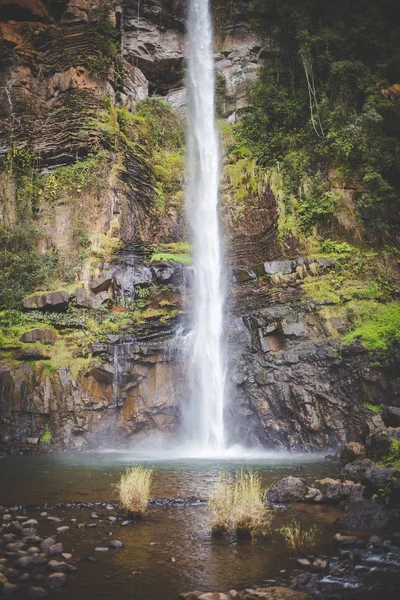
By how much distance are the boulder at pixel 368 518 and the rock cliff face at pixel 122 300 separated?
764 centimetres

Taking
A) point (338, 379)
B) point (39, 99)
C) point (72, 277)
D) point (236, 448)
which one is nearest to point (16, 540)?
point (236, 448)

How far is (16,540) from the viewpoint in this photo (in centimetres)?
681

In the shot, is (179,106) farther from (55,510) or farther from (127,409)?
(55,510)

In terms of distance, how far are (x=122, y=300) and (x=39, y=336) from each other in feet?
13.9

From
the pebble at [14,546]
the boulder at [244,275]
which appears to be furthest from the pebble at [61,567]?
the boulder at [244,275]

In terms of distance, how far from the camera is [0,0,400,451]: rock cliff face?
1745 cm

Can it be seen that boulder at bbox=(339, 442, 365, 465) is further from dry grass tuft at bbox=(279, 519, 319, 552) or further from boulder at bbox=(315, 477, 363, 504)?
dry grass tuft at bbox=(279, 519, 319, 552)

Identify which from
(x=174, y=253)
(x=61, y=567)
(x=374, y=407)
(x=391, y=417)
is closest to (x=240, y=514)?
(x=61, y=567)

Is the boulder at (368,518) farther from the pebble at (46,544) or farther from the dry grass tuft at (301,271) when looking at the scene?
the dry grass tuft at (301,271)

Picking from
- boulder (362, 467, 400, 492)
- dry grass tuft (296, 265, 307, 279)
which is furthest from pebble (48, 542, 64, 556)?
dry grass tuft (296, 265, 307, 279)

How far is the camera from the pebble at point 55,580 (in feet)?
17.9

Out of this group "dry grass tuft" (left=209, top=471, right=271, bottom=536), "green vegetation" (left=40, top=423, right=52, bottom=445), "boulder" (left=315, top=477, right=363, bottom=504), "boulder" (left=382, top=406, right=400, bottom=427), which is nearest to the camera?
"dry grass tuft" (left=209, top=471, right=271, bottom=536)

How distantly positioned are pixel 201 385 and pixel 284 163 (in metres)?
13.9

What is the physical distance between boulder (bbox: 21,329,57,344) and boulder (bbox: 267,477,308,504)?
13.0 metres
